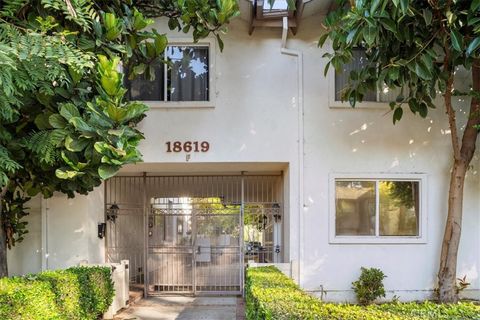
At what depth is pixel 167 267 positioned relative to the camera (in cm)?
986

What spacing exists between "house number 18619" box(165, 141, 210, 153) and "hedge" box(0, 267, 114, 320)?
2.59 meters

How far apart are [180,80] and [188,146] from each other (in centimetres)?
139

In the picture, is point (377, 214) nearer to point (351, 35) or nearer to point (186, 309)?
point (351, 35)

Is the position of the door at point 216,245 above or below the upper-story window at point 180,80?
below

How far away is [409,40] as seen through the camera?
5.88 meters

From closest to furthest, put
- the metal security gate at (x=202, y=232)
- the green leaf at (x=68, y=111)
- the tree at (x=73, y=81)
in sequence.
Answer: the tree at (x=73, y=81) → the green leaf at (x=68, y=111) → the metal security gate at (x=202, y=232)

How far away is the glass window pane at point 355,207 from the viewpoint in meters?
8.20

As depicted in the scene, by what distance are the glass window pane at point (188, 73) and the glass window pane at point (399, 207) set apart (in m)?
4.14

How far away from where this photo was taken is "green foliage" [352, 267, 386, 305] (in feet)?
25.3

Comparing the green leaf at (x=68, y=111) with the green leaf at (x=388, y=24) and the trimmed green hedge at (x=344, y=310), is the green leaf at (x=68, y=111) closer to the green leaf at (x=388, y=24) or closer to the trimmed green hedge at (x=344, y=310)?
the trimmed green hedge at (x=344, y=310)

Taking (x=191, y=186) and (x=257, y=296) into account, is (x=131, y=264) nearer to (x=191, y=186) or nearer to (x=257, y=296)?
(x=191, y=186)

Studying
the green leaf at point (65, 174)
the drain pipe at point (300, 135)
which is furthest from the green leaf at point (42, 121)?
the drain pipe at point (300, 135)

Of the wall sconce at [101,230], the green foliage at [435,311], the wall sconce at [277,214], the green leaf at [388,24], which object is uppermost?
the green leaf at [388,24]

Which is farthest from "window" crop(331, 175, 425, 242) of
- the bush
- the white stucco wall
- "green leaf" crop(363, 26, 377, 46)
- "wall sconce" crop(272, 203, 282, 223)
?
the white stucco wall
